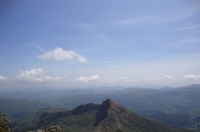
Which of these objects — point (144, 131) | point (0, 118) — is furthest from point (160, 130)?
point (0, 118)

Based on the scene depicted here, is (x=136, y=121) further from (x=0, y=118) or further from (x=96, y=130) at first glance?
(x=0, y=118)

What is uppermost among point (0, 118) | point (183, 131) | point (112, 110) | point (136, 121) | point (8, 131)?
point (0, 118)

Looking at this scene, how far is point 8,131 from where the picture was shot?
33.4 meters

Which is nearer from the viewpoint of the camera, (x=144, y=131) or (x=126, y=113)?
(x=144, y=131)

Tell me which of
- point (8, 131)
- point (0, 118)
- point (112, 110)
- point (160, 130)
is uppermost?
point (0, 118)

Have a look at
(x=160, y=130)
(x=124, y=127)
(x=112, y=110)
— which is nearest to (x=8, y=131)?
(x=124, y=127)

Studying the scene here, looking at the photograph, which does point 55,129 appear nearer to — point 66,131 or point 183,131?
point 66,131

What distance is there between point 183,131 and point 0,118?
239039 mm

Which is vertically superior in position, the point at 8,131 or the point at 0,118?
the point at 0,118

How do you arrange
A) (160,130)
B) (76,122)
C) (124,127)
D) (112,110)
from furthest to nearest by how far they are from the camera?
(76,122) < (112,110) < (160,130) < (124,127)

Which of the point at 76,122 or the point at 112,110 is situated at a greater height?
the point at 112,110

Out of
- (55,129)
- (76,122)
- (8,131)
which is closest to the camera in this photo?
(55,129)

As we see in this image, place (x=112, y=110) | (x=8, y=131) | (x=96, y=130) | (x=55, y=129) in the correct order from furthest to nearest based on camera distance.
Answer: (x=112, y=110), (x=96, y=130), (x=8, y=131), (x=55, y=129)

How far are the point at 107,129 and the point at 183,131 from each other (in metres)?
144
